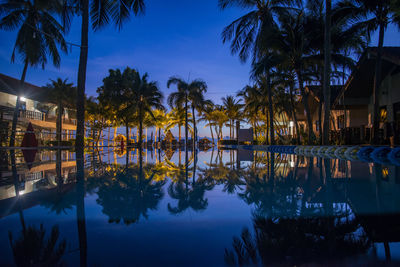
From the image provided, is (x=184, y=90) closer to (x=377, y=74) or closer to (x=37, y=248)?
(x=377, y=74)

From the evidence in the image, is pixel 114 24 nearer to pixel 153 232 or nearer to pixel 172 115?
pixel 153 232

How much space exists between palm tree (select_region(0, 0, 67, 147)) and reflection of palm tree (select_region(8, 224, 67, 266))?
14.7m

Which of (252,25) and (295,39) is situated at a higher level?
(252,25)

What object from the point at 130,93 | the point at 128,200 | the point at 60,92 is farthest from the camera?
the point at 130,93

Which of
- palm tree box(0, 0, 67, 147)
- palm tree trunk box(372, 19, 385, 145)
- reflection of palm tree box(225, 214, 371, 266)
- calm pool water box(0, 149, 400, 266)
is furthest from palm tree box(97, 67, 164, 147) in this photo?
reflection of palm tree box(225, 214, 371, 266)

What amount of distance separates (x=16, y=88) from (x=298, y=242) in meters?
28.8

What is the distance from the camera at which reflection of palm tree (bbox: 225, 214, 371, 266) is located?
3.06ft

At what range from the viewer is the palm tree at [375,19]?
9.51 meters

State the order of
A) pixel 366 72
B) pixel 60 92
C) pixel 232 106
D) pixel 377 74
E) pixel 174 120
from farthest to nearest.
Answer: pixel 174 120 < pixel 232 106 < pixel 60 92 < pixel 366 72 < pixel 377 74

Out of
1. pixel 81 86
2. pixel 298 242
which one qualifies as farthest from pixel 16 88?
pixel 298 242

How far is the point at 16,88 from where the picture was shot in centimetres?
2391

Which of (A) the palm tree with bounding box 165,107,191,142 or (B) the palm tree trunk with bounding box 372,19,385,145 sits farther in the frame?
(A) the palm tree with bounding box 165,107,191,142

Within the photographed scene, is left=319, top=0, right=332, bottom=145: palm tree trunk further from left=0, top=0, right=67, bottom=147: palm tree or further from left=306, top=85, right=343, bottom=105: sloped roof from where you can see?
left=0, top=0, right=67, bottom=147: palm tree

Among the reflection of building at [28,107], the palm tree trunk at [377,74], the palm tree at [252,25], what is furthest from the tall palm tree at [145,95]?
the palm tree trunk at [377,74]
